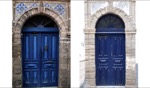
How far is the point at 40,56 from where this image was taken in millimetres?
9688

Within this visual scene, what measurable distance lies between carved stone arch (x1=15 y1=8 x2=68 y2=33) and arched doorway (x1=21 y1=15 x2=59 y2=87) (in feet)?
1.17

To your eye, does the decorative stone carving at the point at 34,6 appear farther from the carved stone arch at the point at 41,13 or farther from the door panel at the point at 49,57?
the door panel at the point at 49,57

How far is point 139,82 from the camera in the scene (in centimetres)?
895

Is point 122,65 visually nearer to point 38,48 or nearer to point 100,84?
point 100,84

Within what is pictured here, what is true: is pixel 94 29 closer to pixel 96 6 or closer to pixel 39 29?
pixel 96 6

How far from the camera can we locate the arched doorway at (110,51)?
9711 mm

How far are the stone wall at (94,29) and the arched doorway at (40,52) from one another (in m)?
1.20

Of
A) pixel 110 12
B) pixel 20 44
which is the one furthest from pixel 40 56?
pixel 110 12

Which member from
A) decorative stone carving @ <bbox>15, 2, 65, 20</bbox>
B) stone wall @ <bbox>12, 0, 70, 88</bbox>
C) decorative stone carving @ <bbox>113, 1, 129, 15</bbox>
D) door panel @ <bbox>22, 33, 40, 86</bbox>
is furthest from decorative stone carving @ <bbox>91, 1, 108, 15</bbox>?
door panel @ <bbox>22, 33, 40, 86</bbox>

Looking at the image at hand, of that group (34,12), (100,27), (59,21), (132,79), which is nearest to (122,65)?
(132,79)

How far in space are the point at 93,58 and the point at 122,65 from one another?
1184mm

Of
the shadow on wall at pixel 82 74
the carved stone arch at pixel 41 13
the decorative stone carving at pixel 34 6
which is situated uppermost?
the decorative stone carving at pixel 34 6

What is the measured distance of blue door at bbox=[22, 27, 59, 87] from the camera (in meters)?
9.59

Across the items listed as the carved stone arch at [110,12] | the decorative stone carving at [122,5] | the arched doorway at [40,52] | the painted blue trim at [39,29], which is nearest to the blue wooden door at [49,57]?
the arched doorway at [40,52]
